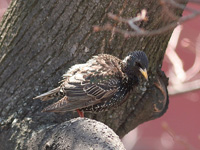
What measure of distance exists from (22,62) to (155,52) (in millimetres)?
1326

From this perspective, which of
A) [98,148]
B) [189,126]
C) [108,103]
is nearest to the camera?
[98,148]

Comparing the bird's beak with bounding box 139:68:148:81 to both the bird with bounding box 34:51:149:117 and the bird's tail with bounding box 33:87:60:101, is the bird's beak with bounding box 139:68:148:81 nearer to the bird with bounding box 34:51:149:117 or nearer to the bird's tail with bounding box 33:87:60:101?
the bird with bounding box 34:51:149:117

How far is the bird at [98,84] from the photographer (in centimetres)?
440

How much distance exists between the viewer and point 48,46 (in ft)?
→ 14.6

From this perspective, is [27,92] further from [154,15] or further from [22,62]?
[154,15]

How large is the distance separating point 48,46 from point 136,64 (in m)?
0.90

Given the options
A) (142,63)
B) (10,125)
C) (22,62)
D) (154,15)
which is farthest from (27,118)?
(154,15)

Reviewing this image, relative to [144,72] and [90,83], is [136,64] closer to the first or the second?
[144,72]

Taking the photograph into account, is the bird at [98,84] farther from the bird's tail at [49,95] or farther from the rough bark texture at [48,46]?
the rough bark texture at [48,46]

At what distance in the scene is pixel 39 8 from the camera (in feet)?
14.6

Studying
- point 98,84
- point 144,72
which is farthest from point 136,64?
A: point 98,84

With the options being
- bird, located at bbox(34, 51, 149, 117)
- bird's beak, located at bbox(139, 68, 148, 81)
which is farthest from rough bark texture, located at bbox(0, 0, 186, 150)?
bird's beak, located at bbox(139, 68, 148, 81)

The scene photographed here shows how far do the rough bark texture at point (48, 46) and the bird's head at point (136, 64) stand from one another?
4.0 inches

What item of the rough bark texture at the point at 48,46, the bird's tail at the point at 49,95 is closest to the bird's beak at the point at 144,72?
the rough bark texture at the point at 48,46
